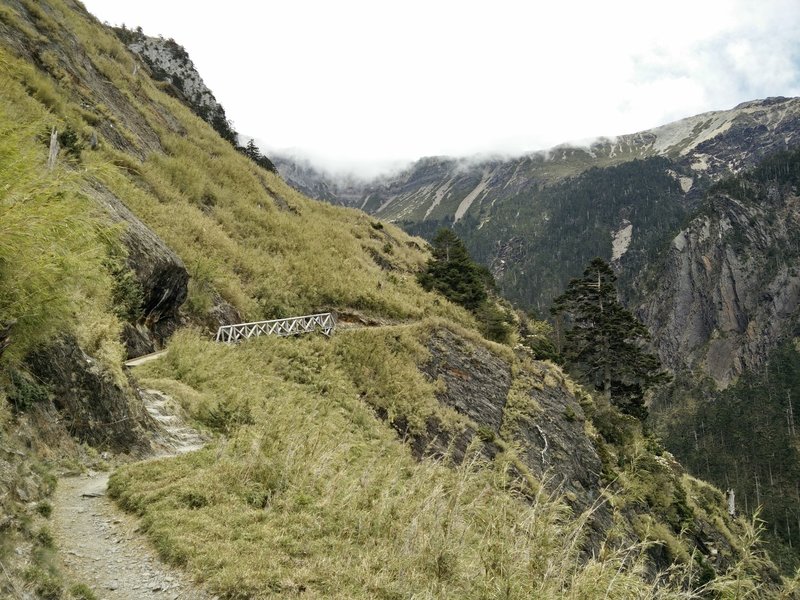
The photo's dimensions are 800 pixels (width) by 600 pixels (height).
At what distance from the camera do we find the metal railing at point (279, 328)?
1747 cm

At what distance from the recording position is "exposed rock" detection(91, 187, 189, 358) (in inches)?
540

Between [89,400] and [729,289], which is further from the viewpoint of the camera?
[729,289]

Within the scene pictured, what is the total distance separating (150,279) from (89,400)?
698 cm

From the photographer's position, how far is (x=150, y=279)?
14.3m

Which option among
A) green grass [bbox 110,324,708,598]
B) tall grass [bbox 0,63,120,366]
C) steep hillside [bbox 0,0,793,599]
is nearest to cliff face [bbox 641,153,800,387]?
steep hillside [bbox 0,0,793,599]

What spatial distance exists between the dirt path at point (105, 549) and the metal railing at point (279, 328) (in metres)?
10.4

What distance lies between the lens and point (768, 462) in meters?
89.2

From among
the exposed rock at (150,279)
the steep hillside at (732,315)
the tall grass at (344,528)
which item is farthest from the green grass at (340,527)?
the steep hillside at (732,315)

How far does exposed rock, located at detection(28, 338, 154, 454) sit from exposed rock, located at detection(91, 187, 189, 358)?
15.0 ft

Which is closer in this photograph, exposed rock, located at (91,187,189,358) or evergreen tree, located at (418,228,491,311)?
exposed rock, located at (91,187,189,358)

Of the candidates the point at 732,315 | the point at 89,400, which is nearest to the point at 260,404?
the point at 89,400

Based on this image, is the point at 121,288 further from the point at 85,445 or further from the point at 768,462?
the point at 768,462

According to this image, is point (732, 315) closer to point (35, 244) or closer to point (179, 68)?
point (179, 68)

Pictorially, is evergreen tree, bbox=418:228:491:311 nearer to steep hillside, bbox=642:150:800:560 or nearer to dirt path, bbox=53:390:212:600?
dirt path, bbox=53:390:212:600
